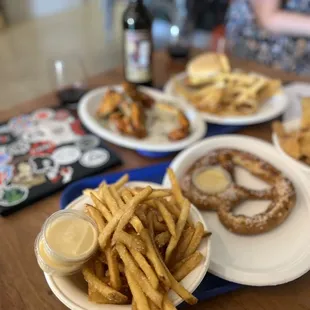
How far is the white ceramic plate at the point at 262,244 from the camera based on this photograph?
98 centimetres

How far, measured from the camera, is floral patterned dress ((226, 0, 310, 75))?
243cm

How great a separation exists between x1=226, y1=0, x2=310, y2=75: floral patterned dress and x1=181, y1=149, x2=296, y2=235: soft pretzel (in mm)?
1249

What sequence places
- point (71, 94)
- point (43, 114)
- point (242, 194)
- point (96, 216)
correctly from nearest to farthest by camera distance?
point (96, 216) < point (242, 194) < point (43, 114) < point (71, 94)

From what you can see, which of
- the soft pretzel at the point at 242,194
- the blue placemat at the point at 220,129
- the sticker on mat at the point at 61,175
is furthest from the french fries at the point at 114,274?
the blue placemat at the point at 220,129

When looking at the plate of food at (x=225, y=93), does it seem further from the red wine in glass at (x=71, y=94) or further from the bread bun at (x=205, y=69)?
the red wine in glass at (x=71, y=94)

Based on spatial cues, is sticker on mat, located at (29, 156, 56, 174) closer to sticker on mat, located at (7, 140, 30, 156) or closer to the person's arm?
sticker on mat, located at (7, 140, 30, 156)

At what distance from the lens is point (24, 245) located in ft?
3.57

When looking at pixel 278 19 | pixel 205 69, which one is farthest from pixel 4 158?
pixel 278 19

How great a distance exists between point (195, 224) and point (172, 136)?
1.84 ft

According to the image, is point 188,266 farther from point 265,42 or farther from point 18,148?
point 265,42

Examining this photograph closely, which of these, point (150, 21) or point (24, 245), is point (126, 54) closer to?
point (150, 21)

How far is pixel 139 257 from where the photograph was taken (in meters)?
0.82

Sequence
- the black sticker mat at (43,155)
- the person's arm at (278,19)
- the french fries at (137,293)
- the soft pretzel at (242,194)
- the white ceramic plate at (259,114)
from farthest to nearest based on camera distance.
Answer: the person's arm at (278,19)
the white ceramic plate at (259,114)
the black sticker mat at (43,155)
the soft pretzel at (242,194)
the french fries at (137,293)

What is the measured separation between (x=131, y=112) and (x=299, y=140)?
620mm
